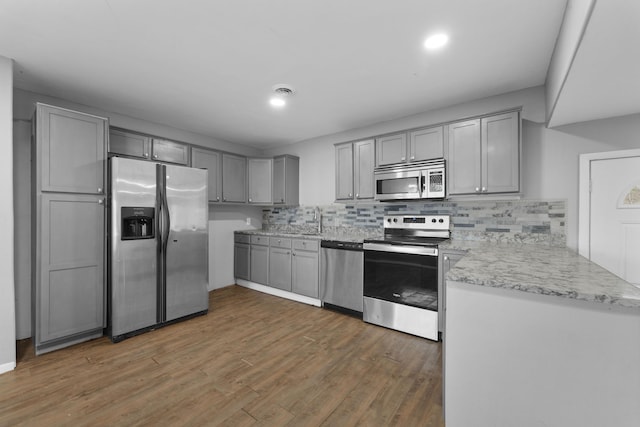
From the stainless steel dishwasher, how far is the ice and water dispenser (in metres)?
2.02

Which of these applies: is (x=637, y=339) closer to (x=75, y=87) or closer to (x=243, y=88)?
(x=243, y=88)

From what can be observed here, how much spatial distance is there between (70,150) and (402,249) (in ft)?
11.4

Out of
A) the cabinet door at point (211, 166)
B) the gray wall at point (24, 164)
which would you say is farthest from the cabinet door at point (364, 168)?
the gray wall at point (24, 164)

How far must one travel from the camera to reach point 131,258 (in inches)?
113

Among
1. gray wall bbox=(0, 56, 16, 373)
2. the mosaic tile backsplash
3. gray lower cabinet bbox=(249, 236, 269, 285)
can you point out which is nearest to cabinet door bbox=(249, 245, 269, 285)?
gray lower cabinet bbox=(249, 236, 269, 285)

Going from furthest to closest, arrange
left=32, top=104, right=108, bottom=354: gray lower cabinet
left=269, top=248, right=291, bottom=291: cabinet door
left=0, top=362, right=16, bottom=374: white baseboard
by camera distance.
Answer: left=269, top=248, right=291, bottom=291: cabinet door < left=32, top=104, right=108, bottom=354: gray lower cabinet < left=0, top=362, right=16, bottom=374: white baseboard

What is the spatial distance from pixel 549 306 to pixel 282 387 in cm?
176

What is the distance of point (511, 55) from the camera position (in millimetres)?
2215

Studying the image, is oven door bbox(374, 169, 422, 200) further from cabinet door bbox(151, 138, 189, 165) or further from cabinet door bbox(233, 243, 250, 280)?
cabinet door bbox(151, 138, 189, 165)

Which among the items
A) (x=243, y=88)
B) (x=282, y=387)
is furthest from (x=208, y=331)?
(x=243, y=88)

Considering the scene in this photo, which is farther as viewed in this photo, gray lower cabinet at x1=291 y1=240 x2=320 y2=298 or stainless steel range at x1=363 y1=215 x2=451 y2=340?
gray lower cabinet at x1=291 y1=240 x2=320 y2=298

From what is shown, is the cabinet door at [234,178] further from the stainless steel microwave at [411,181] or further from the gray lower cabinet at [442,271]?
the gray lower cabinet at [442,271]

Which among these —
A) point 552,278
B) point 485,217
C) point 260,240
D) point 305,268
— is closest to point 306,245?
point 305,268

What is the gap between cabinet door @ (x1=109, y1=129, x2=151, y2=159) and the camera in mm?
3285
